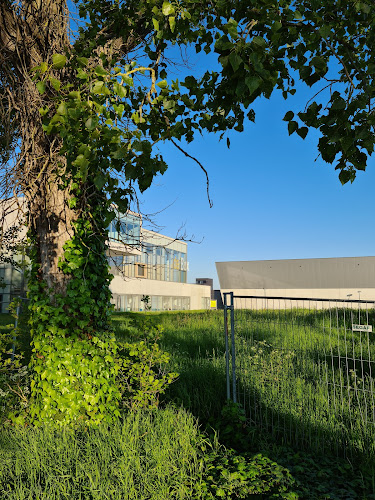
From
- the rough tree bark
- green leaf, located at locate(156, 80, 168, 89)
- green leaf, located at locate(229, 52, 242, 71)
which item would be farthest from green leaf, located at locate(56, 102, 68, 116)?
the rough tree bark

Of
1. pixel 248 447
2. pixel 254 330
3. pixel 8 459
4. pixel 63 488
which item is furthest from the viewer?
pixel 254 330

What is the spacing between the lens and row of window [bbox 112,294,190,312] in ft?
87.0

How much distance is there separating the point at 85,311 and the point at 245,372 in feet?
7.93

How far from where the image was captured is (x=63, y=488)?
3119mm

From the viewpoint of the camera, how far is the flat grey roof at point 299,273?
87.2 feet

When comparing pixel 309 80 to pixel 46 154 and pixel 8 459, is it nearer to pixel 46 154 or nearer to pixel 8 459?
pixel 46 154

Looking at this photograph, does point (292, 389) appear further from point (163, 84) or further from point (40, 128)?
point (40, 128)

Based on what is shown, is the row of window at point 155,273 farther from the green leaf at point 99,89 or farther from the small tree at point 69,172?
the green leaf at point 99,89

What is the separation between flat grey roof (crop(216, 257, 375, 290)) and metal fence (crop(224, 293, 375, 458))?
22.6 m

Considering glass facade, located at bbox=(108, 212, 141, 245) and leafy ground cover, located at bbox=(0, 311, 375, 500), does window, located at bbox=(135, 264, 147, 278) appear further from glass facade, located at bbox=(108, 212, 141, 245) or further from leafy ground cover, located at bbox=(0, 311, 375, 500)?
leafy ground cover, located at bbox=(0, 311, 375, 500)

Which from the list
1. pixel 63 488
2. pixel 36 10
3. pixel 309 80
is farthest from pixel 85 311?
pixel 36 10

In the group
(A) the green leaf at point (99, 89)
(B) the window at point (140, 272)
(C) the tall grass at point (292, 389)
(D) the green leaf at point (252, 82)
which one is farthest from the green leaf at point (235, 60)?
(B) the window at point (140, 272)

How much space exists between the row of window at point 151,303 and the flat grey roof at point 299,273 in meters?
5.16

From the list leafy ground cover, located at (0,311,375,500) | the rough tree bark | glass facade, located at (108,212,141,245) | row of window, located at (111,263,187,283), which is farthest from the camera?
row of window, located at (111,263,187,283)
